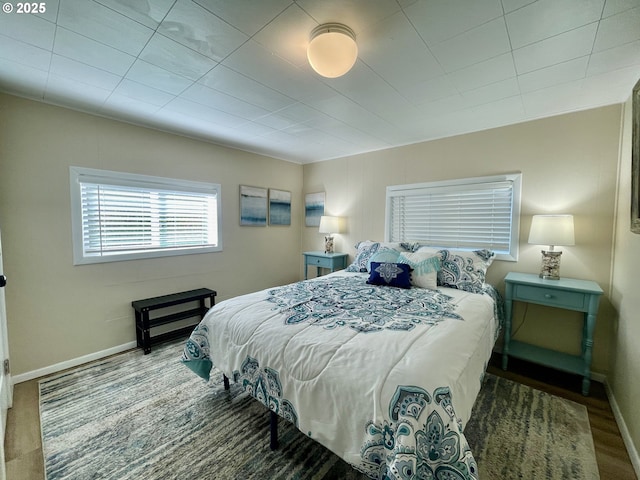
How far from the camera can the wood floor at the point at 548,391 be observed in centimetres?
142

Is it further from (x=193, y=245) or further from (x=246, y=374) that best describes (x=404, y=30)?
(x=193, y=245)

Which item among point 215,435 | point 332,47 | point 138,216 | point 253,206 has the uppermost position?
point 332,47

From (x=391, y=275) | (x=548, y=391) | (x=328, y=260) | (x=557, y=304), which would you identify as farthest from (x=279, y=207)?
(x=548, y=391)

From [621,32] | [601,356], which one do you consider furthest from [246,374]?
[601,356]

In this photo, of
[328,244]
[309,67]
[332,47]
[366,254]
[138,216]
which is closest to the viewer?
[332,47]

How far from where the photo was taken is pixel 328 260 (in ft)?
12.6

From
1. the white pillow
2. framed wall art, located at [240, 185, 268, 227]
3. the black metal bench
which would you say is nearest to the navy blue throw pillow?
the white pillow

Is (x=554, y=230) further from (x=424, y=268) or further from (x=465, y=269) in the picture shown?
(x=424, y=268)

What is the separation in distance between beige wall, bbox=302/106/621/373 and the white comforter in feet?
3.24

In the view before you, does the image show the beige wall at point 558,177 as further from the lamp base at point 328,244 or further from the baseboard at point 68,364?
the baseboard at point 68,364

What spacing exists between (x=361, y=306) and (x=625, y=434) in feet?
5.90

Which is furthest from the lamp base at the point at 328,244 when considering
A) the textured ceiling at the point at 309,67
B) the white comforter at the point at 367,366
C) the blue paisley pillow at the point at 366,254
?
the white comforter at the point at 367,366

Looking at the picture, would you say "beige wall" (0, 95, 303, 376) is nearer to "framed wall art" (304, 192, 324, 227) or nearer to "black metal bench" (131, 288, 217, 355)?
"black metal bench" (131, 288, 217, 355)

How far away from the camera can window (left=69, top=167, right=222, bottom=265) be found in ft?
8.15
